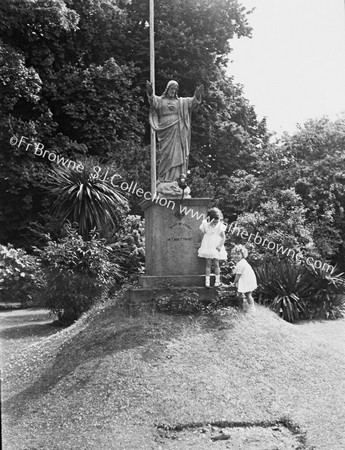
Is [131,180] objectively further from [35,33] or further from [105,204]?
[35,33]

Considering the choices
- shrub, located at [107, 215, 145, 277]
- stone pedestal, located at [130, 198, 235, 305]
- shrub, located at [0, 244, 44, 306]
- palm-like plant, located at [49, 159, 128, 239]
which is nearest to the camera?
stone pedestal, located at [130, 198, 235, 305]

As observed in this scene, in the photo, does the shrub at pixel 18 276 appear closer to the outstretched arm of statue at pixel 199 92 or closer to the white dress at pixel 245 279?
the outstretched arm of statue at pixel 199 92

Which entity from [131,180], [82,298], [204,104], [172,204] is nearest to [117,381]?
[172,204]

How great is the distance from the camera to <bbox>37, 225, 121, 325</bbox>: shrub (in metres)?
15.0

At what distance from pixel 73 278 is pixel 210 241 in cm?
506

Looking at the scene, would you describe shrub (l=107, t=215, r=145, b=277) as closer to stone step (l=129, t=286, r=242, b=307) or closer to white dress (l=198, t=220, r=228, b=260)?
white dress (l=198, t=220, r=228, b=260)

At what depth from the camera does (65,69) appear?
24.1m

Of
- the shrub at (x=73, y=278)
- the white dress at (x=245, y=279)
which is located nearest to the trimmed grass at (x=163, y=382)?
the white dress at (x=245, y=279)

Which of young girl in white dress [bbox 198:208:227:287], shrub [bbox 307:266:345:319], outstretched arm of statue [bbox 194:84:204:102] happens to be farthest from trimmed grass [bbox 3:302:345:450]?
shrub [bbox 307:266:345:319]

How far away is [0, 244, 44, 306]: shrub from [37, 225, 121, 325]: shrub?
16.6 feet

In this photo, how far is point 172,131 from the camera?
12.1 metres

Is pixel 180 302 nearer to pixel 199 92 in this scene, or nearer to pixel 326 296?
pixel 199 92

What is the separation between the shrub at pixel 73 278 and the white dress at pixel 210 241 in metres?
4.71

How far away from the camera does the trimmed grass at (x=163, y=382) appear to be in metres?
7.23
